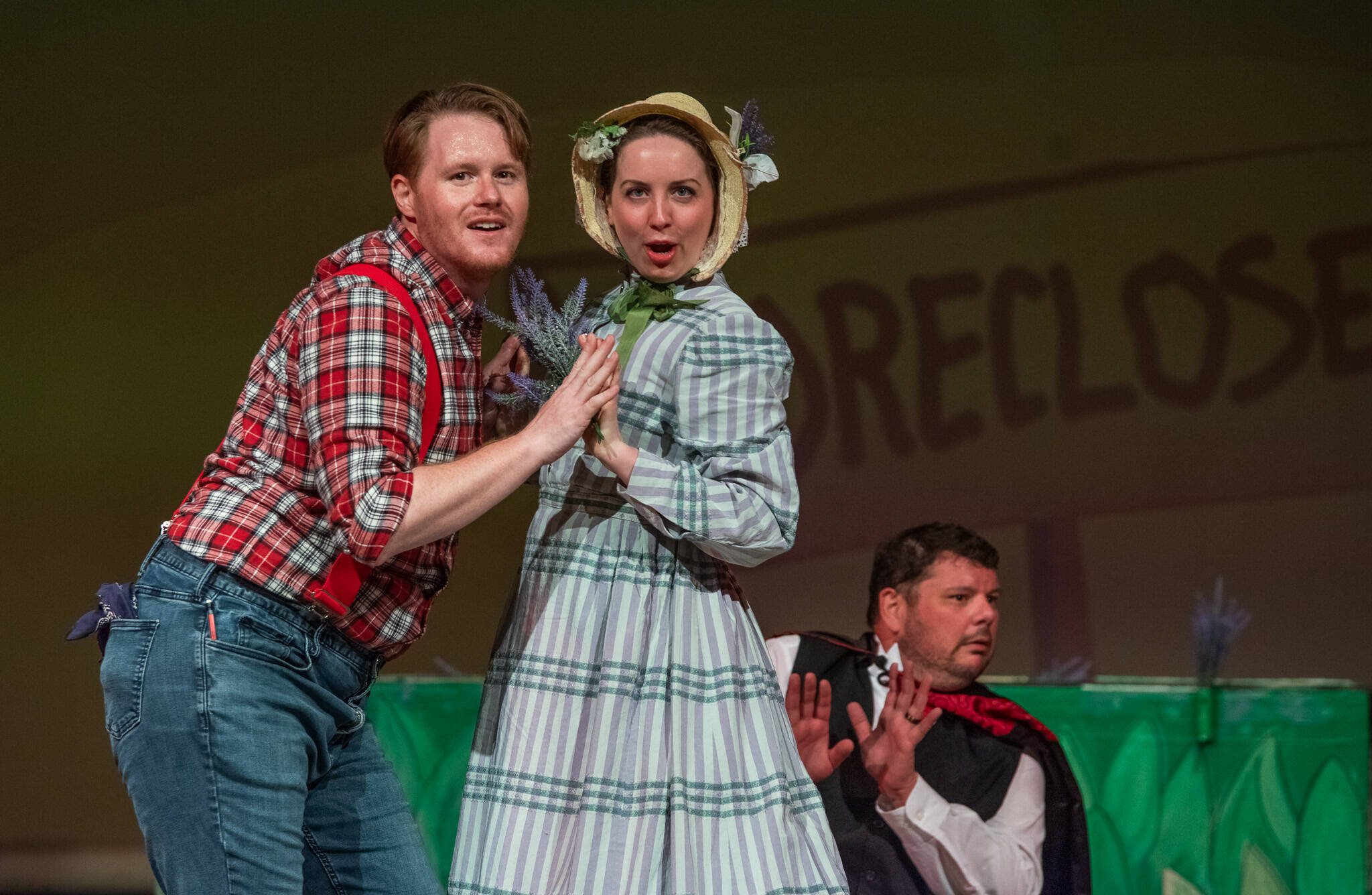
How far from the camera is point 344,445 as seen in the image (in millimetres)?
1700

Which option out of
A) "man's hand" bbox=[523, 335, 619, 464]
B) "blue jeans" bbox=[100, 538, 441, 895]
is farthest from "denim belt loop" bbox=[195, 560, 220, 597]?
"man's hand" bbox=[523, 335, 619, 464]

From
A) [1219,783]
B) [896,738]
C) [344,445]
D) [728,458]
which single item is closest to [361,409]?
[344,445]

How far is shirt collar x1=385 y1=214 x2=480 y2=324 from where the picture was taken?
191 centimetres

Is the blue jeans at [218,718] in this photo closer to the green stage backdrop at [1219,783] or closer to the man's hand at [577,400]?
the man's hand at [577,400]

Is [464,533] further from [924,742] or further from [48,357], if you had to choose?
[924,742]

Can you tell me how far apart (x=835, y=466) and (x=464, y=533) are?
126 centimetres

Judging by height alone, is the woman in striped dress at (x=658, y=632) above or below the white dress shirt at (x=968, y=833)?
above

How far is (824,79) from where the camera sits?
Answer: 4.50 m

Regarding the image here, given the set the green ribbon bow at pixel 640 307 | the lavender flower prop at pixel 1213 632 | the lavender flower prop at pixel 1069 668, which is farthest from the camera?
the lavender flower prop at pixel 1069 668

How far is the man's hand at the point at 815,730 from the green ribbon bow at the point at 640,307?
3.40 feet

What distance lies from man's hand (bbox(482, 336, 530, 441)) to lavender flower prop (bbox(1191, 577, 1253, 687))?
6.68 feet

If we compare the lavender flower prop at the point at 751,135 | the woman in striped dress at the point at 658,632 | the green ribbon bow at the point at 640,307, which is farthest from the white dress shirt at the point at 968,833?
the lavender flower prop at the point at 751,135

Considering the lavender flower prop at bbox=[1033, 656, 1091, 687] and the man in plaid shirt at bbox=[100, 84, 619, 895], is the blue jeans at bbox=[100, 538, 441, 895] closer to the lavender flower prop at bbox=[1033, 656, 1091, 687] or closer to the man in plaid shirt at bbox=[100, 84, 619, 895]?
the man in plaid shirt at bbox=[100, 84, 619, 895]

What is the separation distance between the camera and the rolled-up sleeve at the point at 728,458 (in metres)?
1.88
